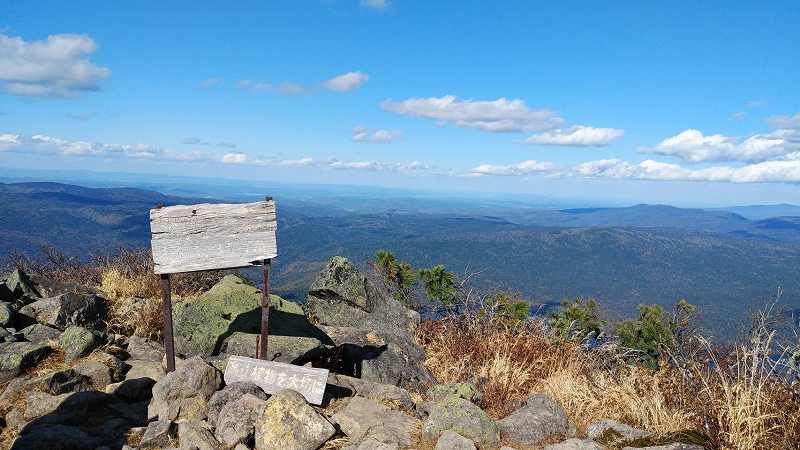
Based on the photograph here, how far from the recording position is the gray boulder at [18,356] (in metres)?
7.43

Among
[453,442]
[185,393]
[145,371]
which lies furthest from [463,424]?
[145,371]

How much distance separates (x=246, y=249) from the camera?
793cm

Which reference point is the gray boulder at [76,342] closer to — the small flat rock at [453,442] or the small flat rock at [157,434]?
the small flat rock at [157,434]

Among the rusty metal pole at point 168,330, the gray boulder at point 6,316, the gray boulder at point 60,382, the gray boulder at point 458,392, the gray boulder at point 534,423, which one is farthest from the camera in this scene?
the gray boulder at point 6,316

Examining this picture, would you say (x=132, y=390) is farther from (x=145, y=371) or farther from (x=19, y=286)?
(x=19, y=286)

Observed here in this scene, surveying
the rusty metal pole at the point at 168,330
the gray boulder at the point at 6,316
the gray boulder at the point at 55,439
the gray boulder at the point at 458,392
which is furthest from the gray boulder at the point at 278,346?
the gray boulder at the point at 6,316

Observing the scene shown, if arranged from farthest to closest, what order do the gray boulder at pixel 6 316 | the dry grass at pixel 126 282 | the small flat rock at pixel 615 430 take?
1. the dry grass at pixel 126 282
2. the gray boulder at pixel 6 316
3. the small flat rock at pixel 615 430

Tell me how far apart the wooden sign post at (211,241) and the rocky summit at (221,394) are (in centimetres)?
97

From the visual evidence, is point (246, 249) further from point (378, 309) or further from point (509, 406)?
point (378, 309)

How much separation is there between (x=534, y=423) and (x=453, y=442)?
1.22 meters

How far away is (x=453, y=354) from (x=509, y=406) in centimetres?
246

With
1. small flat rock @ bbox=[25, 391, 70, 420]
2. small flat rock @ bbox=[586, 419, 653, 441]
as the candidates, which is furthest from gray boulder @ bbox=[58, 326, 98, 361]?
small flat rock @ bbox=[586, 419, 653, 441]

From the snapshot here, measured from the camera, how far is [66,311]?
9.48 m

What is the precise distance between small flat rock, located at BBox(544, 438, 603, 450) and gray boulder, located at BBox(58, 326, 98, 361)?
294 inches
